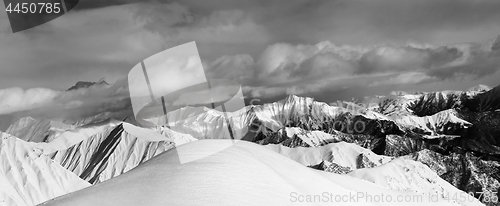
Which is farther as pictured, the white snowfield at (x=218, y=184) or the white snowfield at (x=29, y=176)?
the white snowfield at (x=29, y=176)

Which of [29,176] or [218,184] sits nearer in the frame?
[218,184]

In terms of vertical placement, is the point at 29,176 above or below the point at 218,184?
below

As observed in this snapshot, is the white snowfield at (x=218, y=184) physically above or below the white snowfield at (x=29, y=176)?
above

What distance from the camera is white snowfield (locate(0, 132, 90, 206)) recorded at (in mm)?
132250

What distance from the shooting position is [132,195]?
1727 cm

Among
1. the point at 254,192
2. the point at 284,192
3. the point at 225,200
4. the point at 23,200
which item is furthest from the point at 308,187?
the point at 23,200

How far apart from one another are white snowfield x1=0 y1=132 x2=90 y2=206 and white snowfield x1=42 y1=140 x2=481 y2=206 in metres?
119

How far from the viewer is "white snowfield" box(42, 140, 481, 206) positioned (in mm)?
16969

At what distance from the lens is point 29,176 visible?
459 feet

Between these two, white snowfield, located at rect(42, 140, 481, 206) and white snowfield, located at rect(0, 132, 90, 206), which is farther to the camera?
white snowfield, located at rect(0, 132, 90, 206)

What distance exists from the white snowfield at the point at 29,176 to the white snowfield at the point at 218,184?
119313mm

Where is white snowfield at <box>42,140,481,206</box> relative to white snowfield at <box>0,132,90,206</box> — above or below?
above

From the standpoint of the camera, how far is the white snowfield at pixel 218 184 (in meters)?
17.0

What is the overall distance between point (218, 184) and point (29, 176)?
462 feet
